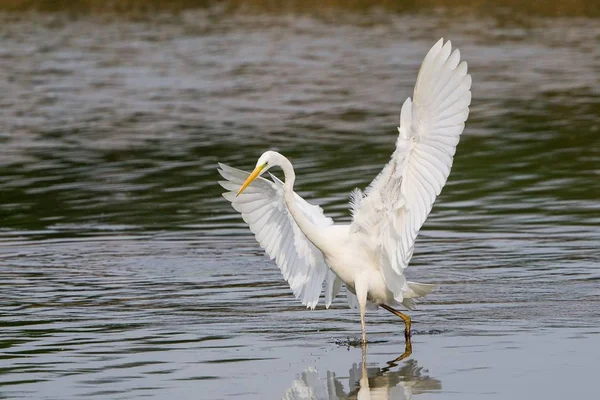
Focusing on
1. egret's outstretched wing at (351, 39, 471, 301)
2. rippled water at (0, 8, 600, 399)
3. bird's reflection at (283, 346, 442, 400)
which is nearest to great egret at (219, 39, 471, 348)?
egret's outstretched wing at (351, 39, 471, 301)

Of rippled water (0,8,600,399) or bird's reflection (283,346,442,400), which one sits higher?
bird's reflection (283,346,442,400)

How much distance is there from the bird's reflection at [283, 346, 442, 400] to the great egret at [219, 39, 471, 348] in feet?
2.41

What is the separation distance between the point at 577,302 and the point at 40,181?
1079 centimetres

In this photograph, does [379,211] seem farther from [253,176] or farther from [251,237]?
[251,237]

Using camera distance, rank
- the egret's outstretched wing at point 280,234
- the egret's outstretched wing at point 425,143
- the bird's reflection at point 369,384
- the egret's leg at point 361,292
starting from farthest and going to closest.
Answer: the egret's outstretched wing at point 280,234 < the egret's leg at point 361,292 < the egret's outstretched wing at point 425,143 < the bird's reflection at point 369,384

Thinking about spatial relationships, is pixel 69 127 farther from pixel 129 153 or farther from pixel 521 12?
pixel 521 12

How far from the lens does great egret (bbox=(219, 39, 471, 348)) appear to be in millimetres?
10438

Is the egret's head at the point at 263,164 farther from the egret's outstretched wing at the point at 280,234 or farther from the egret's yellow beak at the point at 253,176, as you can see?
the egret's outstretched wing at the point at 280,234

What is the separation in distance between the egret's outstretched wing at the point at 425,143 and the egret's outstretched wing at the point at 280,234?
1415mm

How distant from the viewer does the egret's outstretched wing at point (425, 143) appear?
10.4 meters

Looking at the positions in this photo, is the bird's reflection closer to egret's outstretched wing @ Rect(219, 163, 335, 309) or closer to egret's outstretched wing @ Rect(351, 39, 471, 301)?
egret's outstretched wing @ Rect(351, 39, 471, 301)

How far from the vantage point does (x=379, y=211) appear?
35.8 ft

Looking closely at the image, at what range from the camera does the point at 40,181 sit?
20562 millimetres

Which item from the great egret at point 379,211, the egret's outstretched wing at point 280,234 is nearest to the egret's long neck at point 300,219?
the great egret at point 379,211
